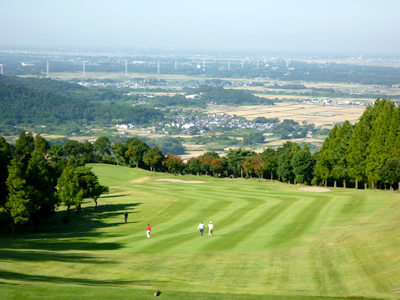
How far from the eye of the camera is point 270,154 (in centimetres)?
10912

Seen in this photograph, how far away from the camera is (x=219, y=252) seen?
110ft

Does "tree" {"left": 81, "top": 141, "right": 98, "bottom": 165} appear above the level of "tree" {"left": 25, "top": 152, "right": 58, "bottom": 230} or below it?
below

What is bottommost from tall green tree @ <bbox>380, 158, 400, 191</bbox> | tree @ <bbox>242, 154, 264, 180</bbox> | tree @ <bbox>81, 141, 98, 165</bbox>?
tree @ <bbox>81, 141, 98, 165</bbox>

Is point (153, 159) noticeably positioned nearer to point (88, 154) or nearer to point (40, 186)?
point (88, 154)

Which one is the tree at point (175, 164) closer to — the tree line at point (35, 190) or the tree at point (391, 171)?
the tree line at point (35, 190)

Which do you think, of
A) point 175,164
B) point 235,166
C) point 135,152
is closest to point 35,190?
point 175,164

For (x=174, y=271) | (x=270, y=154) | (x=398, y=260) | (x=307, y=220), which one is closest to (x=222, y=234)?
(x=307, y=220)

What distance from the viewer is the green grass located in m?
24.2

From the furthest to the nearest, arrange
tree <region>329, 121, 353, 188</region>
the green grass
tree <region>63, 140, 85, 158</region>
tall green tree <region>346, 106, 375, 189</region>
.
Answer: tree <region>63, 140, 85, 158</region> < tree <region>329, 121, 353, 188</region> < tall green tree <region>346, 106, 375, 189</region> < the green grass

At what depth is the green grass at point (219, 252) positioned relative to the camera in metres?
24.2

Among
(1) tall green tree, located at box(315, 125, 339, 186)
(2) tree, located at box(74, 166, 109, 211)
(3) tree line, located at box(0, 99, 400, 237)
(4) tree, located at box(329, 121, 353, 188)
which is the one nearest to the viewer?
(3) tree line, located at box(0, 99, 400, 237)

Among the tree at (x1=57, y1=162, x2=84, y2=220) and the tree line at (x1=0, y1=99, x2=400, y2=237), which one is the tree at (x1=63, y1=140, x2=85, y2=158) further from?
the tree at (x1=57, y1=162, x2=84, y2=220)

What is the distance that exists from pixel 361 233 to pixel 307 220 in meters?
9.29

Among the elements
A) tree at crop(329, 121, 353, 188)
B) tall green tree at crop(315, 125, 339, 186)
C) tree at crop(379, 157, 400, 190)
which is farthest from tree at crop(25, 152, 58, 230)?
tall green tree at crop(315, 125, 339, 186)
